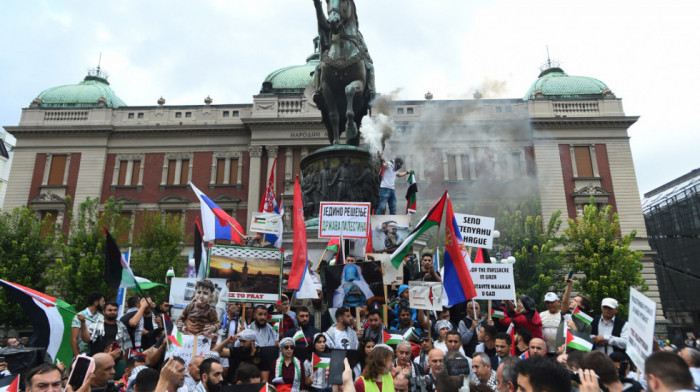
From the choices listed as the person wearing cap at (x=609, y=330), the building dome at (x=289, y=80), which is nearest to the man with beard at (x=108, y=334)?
the person wearing cap at (x=609, y=330)

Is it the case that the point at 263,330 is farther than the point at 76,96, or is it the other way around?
the point at 76,96

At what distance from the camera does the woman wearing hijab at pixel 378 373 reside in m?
5.11

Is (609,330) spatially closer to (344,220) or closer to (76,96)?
(344,220)

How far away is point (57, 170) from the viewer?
3822 cm

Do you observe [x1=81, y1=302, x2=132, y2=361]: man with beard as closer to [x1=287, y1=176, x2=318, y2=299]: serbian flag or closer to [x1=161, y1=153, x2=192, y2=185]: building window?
[x1=287, y1=176, x2=318, y2=299]: serbian flag

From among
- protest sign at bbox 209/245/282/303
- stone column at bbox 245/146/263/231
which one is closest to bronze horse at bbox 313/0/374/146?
protest sign at bbox 209/245/282/303

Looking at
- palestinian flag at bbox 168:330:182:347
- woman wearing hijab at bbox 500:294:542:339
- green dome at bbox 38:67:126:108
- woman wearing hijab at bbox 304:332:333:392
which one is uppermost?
green dome at bbox 38:67:126:108

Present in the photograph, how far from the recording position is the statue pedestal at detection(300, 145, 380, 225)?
10.8 m

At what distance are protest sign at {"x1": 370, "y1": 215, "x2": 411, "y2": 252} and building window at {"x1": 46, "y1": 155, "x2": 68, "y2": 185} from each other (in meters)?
34.6

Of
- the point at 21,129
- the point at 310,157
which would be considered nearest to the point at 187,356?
the point at 310,157

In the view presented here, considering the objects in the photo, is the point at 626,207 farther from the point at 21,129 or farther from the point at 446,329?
the point at 21,129

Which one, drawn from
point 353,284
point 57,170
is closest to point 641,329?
point 353,284

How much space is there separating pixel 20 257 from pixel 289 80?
75.9 feet

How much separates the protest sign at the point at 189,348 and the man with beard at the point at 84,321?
1.15 meters
